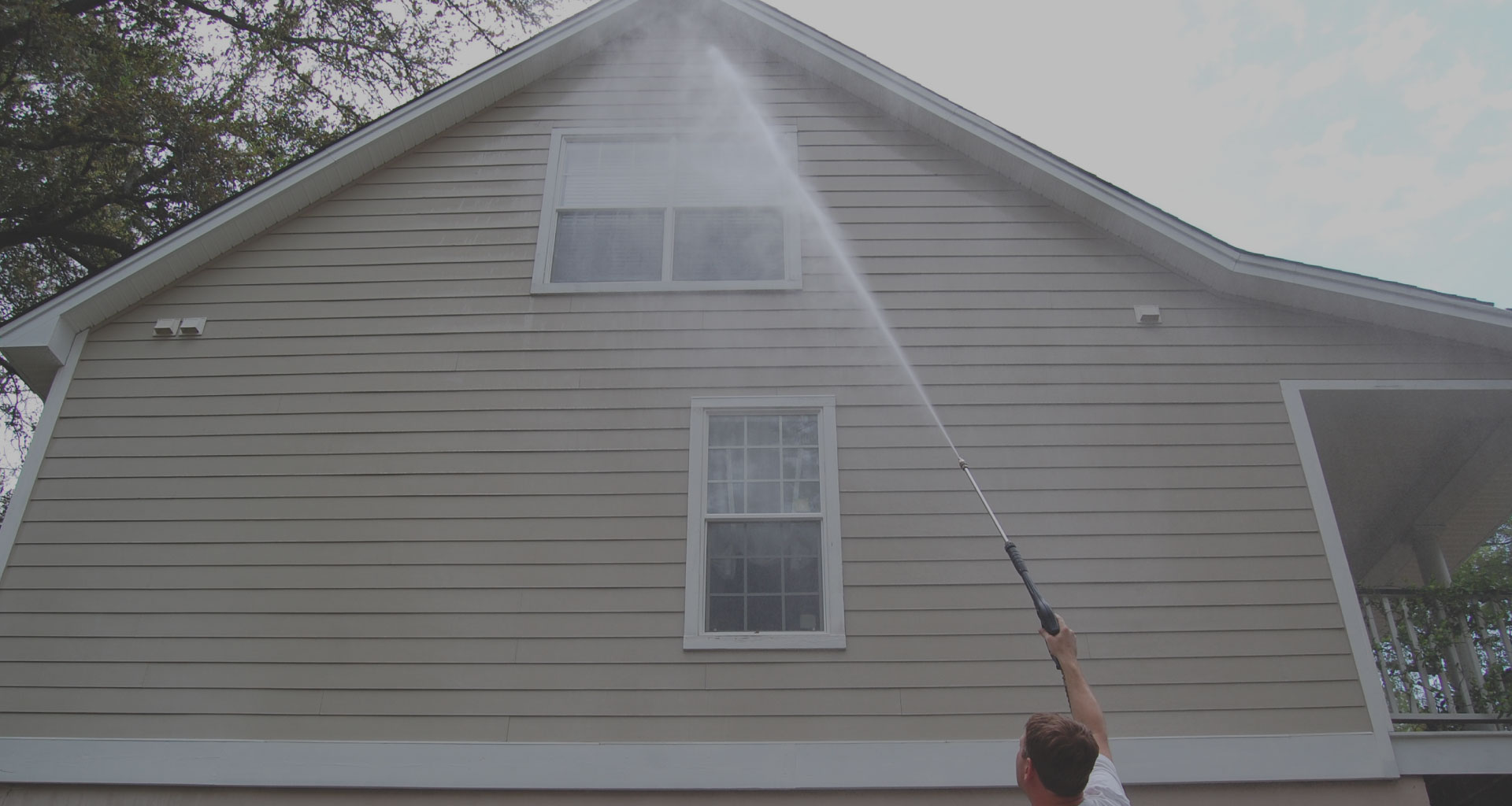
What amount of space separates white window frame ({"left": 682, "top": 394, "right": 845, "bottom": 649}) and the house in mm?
28

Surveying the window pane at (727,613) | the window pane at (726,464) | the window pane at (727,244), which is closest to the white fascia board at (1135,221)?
the window pane at (727,244)

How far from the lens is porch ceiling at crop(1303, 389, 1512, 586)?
711 cm

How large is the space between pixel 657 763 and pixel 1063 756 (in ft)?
11.8

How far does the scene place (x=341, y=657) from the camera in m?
6.21

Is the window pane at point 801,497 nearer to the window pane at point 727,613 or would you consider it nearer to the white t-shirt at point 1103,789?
the window pane at point 727,613

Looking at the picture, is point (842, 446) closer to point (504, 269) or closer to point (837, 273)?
point (837, 273)

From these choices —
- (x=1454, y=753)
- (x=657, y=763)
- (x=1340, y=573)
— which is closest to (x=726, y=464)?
(x=657, y=763)

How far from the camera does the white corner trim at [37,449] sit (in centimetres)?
661

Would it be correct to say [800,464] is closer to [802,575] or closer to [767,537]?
[767,537]

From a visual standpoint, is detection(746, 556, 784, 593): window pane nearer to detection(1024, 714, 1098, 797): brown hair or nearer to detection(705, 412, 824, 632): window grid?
detection(705, 412, 824, 632): window grid

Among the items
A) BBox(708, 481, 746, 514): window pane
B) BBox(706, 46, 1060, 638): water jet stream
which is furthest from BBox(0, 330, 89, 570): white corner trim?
BBox(706, 46, 1060, 638): water jet stream

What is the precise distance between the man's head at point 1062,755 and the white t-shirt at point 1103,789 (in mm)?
52

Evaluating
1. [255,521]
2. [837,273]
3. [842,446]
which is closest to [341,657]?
[255,521]

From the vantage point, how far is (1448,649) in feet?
20.6
